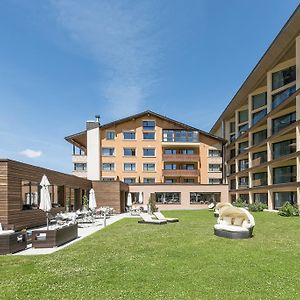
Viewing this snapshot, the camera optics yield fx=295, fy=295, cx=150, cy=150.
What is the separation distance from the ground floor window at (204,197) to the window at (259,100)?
14.4 meters

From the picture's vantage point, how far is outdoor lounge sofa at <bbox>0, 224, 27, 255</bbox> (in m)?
10.5

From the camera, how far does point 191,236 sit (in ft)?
46.3

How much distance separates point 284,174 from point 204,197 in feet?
42.6

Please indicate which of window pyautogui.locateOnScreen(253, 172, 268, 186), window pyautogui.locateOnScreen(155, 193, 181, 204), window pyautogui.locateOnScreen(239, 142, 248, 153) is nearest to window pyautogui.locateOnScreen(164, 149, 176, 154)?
window pyautogui.locateOnScreen(155, 193, 181, 204)

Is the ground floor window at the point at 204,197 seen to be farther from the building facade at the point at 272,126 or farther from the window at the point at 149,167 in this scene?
the window at the point at 149,167

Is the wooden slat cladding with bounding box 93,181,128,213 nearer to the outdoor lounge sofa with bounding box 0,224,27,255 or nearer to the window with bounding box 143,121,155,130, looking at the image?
the window with bounding box 143,121,155,130

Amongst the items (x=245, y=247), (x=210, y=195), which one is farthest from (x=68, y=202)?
(x=210, y=195)

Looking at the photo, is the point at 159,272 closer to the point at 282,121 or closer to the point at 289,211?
the point at 289,211

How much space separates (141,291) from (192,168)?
42.3 metres

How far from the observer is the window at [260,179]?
132ft

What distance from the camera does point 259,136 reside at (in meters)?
43.1

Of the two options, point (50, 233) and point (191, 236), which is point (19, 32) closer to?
point (50, 233)

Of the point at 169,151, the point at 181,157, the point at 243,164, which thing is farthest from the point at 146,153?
the point at 243,164

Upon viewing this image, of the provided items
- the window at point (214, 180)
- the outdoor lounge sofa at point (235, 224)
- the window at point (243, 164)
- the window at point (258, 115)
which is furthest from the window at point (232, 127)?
the outdoor lounge sofa at point (235, 224)
